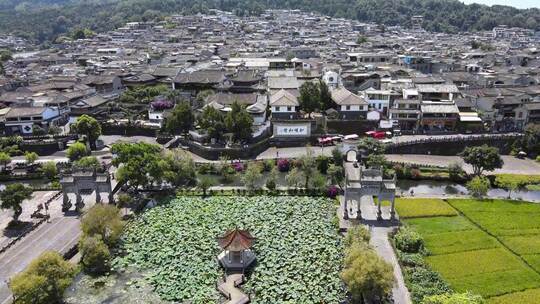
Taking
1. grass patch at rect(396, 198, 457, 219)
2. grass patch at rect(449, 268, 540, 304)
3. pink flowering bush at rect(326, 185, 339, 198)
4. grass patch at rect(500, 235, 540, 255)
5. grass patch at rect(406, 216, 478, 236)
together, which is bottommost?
grass patch at rect(449, 268, 540, 304)

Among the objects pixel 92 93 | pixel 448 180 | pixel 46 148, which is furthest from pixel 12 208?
pixel 448 180

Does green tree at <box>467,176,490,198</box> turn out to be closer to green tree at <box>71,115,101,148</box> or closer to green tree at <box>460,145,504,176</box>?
green tree at <box>460,145,504,176</box>

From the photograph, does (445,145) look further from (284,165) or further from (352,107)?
(284,165)

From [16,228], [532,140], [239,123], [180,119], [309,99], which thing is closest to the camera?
[16,228]

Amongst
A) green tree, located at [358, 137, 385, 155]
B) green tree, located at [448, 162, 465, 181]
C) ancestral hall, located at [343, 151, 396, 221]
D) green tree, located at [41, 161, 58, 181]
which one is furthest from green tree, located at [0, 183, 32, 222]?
green tree, located at [448, 162, 465, 181]

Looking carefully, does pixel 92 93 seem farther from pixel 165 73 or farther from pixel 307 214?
pixel 307 214

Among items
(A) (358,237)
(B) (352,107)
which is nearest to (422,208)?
(A) (358,237)
